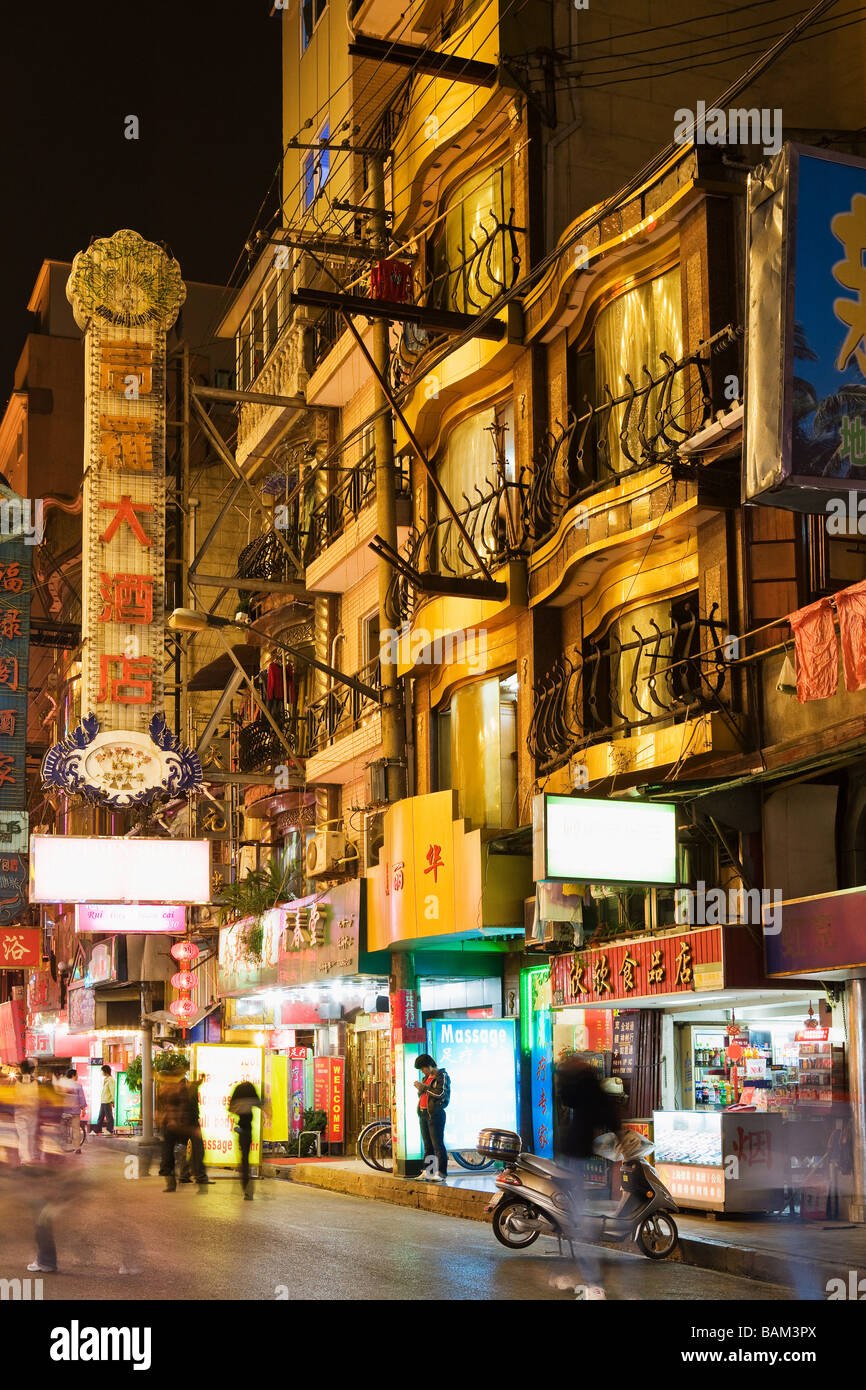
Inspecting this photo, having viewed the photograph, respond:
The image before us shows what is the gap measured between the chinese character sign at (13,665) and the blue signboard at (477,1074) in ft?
90.9

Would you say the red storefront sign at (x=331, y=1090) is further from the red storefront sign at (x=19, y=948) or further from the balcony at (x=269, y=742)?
the red storefront sign at (x=19, y=948)

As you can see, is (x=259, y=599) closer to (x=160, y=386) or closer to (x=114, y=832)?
(x=160, y=386)

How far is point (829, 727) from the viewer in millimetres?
16375

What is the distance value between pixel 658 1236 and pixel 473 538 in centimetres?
1268

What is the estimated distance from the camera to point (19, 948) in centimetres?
4875

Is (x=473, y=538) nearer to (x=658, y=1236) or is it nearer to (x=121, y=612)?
(x=121, y=612)

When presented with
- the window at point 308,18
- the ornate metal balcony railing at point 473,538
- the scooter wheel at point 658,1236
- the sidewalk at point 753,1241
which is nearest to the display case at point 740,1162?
the sidewalk at point 753,1241

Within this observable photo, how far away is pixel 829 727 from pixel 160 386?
67.7 feet

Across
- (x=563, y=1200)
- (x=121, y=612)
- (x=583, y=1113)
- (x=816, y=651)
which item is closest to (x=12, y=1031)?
(x=121, y=612)

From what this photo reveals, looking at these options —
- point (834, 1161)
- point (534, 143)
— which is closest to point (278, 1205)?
point (834, 1161)

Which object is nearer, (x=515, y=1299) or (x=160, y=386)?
(x=515, y=1299)

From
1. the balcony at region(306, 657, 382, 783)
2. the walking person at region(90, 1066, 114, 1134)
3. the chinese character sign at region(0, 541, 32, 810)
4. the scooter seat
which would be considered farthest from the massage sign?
the scooter seat

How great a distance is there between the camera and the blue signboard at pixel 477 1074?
80.8 ft

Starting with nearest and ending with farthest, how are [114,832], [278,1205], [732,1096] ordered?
[732,1096] → [278,1205] → [114,832]
